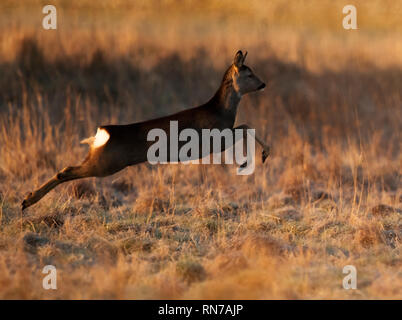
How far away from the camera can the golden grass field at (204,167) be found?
5680mm

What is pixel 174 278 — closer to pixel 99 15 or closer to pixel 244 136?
pixel 244 136

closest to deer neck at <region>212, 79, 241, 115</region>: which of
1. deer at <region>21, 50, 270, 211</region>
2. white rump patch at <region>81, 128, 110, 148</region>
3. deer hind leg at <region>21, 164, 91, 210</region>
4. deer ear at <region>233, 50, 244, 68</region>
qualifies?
deer at <region>21, 50, 270, 211</region>

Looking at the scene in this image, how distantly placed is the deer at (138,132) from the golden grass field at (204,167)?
2.19ft

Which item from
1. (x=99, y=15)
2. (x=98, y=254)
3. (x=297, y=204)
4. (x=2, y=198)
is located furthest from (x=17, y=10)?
(x=98, y=254)

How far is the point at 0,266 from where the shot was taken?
5469 millimetres

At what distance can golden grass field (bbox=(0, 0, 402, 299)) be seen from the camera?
18.6ft

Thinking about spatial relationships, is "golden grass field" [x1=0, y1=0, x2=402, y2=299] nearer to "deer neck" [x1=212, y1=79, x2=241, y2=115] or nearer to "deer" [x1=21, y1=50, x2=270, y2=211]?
"deer" [x1=21, y1=50, x2=270, y2=211]

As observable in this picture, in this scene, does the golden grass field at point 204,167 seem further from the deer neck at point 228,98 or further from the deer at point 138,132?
the deer neck at point 228,98

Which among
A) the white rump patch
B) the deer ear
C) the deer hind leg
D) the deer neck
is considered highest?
the deer ear

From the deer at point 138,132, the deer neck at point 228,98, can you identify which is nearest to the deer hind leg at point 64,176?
the deer at point 138,132

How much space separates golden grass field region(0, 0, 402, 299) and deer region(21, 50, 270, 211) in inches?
26.2

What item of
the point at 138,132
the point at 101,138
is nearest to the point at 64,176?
the point at 101,138

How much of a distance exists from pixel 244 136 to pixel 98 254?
1956 millimetres

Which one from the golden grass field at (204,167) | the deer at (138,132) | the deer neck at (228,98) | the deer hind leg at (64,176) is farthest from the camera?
the deer neck at (228,98)
